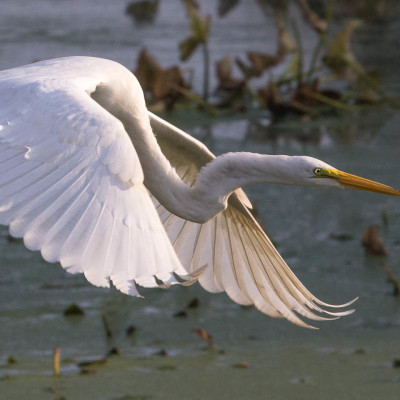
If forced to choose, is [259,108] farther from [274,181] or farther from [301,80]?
[274,181]

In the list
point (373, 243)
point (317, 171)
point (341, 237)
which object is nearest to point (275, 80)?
point (341, 237)

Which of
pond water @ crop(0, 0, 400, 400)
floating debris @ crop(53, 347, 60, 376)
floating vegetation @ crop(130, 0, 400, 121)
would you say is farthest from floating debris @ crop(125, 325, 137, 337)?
floating vegetation @ crop(130, 0, 400, 121)

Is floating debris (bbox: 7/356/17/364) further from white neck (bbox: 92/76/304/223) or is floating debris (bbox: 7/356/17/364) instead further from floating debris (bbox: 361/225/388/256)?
floating debris (bbox: 361/225/388/256)

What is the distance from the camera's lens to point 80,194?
7.34 ft

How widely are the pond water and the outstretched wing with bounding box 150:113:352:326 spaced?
1.07 ft

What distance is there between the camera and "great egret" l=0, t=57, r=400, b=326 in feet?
7.00

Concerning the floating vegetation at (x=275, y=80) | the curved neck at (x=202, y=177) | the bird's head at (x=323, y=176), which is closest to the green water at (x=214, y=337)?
the curved neck at (x=202, y=177)

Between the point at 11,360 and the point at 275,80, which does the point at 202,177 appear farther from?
the point at 275,80

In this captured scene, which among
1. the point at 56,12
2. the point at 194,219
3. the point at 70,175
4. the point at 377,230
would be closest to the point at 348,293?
the point at 377,230

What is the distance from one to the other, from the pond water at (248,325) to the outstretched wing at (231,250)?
33 cm

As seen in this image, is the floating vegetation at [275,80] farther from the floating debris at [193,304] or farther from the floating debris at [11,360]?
the floating debris at [11,360]

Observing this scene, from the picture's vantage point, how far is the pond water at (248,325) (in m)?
3.38

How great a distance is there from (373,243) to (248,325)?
0.85 m

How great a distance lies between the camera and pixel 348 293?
13.5ft
